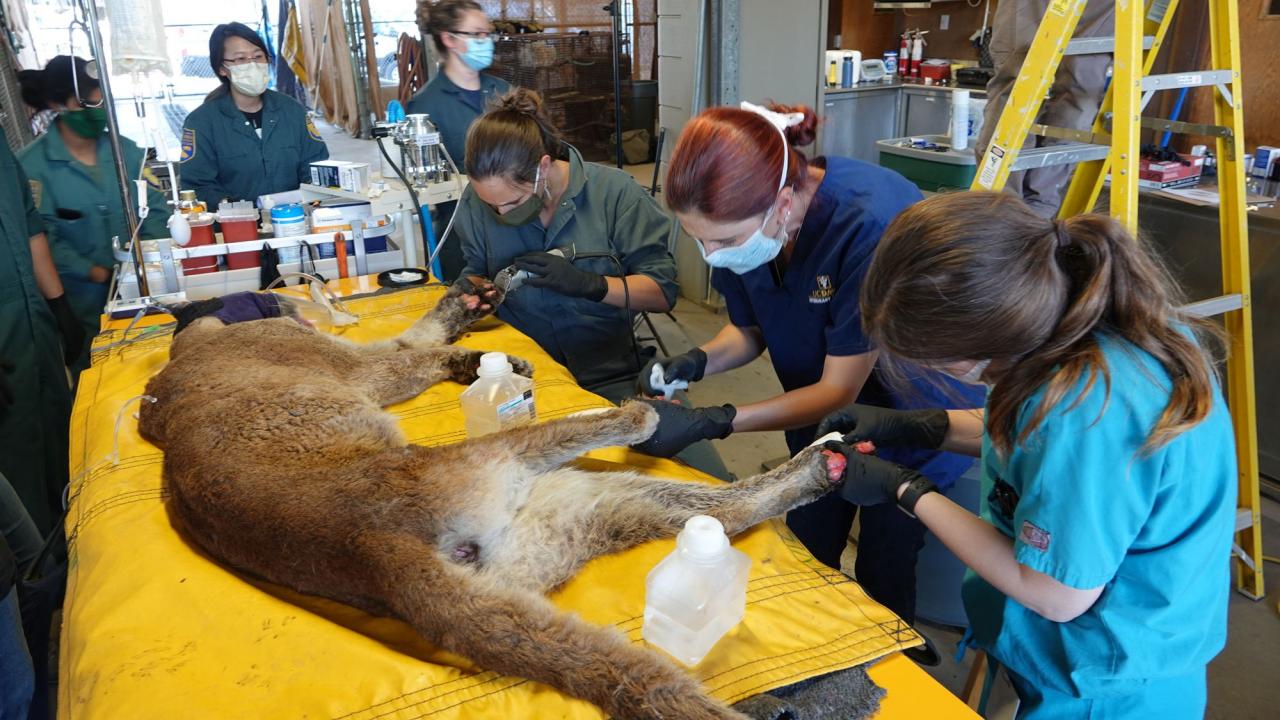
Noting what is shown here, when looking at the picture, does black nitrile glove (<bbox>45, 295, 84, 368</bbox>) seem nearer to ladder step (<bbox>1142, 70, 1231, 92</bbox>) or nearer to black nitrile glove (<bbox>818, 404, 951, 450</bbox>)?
black nitrile glove (<bbox>818, 404, 951, 450</bbox>)

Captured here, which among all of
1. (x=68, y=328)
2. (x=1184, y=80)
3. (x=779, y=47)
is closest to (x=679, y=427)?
(x=1184, y=80)

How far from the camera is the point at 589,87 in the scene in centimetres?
905

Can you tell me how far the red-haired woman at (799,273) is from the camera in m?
1.60

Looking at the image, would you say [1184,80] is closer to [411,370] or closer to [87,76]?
[411,370]

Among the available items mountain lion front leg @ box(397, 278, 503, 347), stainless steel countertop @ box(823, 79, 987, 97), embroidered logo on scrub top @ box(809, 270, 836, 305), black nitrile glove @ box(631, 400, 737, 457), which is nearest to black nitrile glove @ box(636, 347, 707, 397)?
black nitrile glove @ box(631, 400, 737, 457)

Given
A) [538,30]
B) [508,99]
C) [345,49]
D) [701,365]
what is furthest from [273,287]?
[345,49]

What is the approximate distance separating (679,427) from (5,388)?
229 centimetres

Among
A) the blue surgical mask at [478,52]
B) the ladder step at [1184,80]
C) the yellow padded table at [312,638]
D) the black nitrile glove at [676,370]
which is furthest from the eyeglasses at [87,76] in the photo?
the ladder step at [1184,80]

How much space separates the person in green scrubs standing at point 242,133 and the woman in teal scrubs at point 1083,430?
10.8ft

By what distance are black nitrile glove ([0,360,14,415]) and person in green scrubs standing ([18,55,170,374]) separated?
44 cm

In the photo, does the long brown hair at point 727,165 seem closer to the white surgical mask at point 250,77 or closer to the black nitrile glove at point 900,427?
the black nitrile glove at point 900,427

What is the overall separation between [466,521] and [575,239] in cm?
135

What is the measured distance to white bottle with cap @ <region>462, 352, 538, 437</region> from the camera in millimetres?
1769

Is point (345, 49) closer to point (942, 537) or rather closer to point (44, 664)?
point (44, 664)
